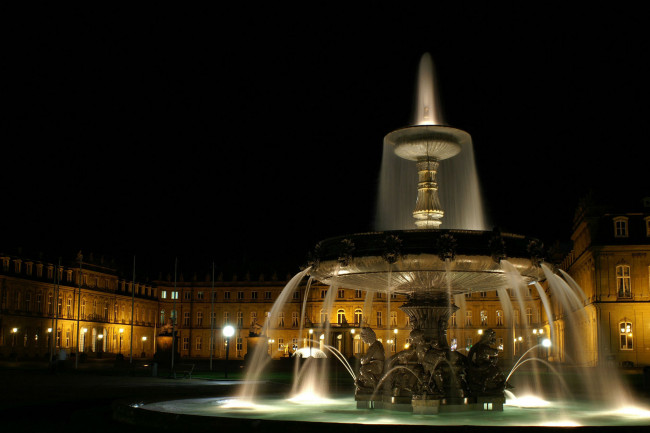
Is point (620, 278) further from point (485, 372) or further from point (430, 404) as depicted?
point (430, 404)

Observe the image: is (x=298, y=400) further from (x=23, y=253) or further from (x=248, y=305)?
(x=248, y=305)

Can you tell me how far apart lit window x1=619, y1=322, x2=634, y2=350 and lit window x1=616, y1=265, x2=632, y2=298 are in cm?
203

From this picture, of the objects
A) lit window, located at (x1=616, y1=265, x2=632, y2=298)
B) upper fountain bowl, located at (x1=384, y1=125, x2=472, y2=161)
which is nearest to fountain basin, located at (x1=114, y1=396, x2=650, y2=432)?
upper fountain bowl, located at (x1=384, y1=125, x2=472, y2=161)

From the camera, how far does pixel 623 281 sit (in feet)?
174

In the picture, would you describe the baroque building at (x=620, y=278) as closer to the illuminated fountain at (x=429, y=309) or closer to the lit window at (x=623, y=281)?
the lit window at (x=623, y=281)

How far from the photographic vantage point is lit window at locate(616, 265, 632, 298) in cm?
Answer: 5272

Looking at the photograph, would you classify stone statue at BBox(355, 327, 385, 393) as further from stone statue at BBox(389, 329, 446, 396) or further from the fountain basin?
the fountain basin

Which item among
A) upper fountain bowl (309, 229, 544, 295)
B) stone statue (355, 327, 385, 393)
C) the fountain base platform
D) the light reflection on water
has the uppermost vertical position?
upper fountain bowl (309, 229, 544, 295)

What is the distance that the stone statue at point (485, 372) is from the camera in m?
13.6

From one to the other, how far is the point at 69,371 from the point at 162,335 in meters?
11.9

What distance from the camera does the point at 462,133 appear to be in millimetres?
14219

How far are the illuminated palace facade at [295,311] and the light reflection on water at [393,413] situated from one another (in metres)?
4.39

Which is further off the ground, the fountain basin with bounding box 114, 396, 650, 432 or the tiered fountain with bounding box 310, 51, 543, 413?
the tiered fountain with bounding box 310, 51, 543, 413

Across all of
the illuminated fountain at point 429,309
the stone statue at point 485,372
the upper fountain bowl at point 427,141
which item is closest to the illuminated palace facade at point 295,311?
the stone statue at point 485,372
